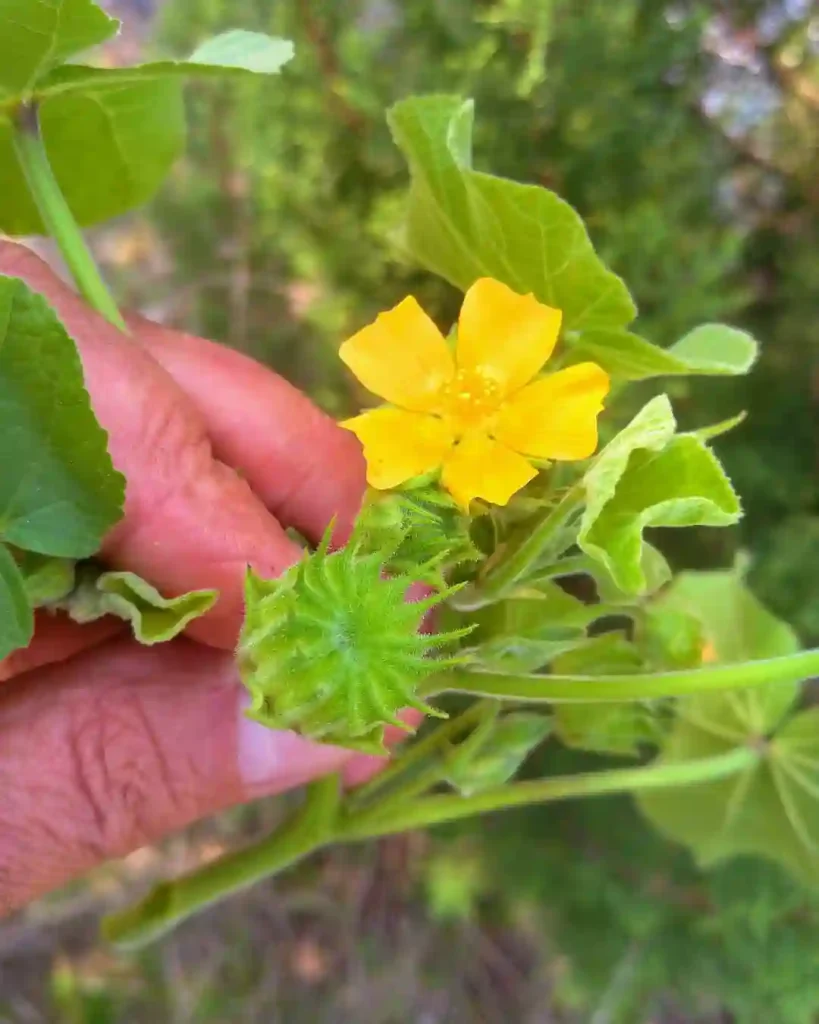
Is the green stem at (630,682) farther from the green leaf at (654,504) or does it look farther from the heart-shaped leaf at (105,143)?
the heart-shaped leaf at (105,143)

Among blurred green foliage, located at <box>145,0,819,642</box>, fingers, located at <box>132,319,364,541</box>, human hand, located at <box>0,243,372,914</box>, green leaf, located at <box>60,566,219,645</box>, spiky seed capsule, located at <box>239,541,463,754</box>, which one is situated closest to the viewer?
spiky seed capsule, located at <box>239,541,463,754</box>

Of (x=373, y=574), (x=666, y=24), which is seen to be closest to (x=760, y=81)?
(x=666, y=24)

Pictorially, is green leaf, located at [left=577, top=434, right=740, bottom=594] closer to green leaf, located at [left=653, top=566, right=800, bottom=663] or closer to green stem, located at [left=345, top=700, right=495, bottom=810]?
green stem, located at [left=345, top=700, right=495, bottom=810]

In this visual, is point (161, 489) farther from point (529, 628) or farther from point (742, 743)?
point (742, 743)

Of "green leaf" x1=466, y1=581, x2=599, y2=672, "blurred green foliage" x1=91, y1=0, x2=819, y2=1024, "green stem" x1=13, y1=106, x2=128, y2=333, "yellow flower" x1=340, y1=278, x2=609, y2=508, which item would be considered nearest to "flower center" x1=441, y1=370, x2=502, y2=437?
"yellow flower" x1=340, y1=278, x2=609, y2=508

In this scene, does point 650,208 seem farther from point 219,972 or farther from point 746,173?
point 219,972

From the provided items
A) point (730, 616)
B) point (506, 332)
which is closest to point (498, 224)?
point (506, 332)
